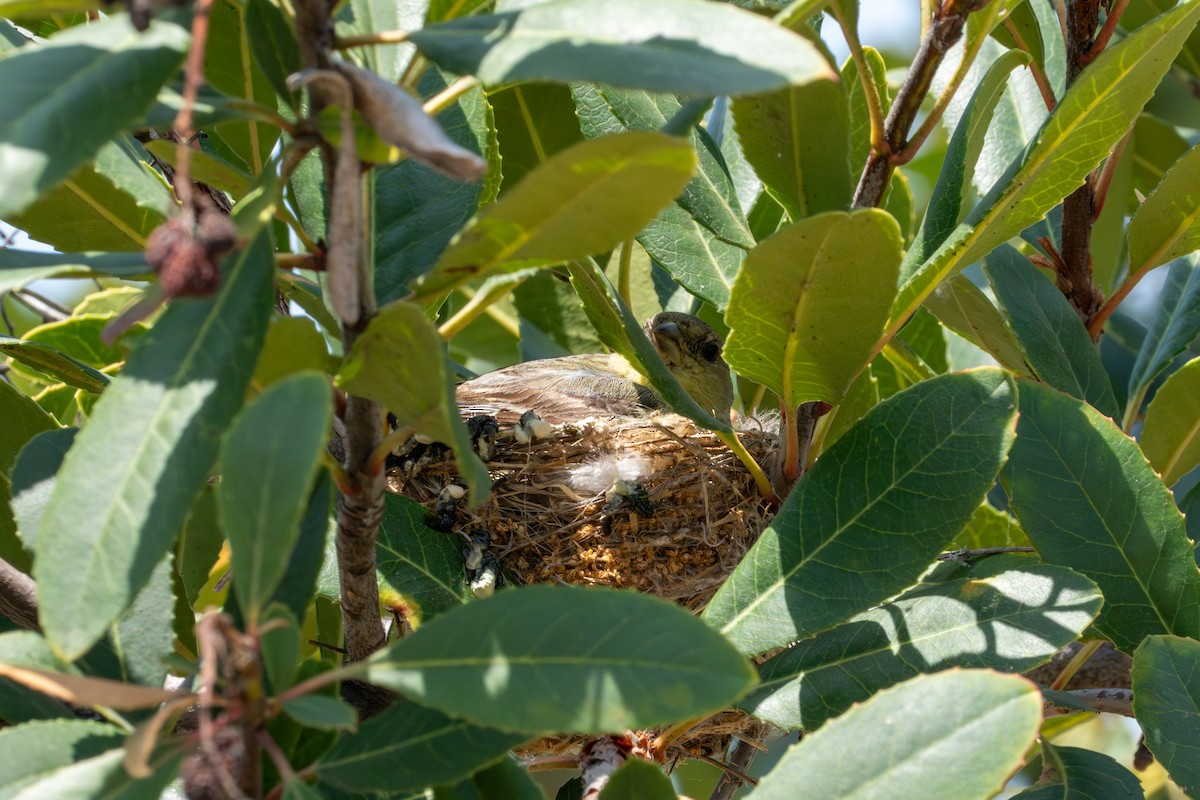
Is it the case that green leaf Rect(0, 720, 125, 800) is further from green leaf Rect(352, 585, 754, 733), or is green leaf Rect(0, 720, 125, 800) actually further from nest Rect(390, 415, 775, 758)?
nest Rect(390, 415, 775, 758)

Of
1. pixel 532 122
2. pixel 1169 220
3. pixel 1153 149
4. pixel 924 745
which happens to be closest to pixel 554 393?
pixel 532 122

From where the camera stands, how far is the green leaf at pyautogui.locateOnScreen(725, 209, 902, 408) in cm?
158

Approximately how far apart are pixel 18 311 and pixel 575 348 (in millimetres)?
2186

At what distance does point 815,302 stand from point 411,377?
715mm

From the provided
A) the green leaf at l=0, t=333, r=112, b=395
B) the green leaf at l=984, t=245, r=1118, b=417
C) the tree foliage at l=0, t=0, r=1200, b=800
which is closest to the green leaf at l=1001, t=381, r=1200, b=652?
the tree foliage at l=0, t=0, r=1200, b=800

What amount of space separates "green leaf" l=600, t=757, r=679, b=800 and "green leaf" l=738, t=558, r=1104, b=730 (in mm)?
386

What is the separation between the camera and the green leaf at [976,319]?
2.32 meters

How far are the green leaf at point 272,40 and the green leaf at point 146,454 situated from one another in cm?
24

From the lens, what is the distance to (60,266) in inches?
51.5

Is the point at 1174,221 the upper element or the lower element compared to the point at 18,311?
upper

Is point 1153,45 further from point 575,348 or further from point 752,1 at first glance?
point 575,348

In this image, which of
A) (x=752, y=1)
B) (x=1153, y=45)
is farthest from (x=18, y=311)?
(x=1153, y=45)

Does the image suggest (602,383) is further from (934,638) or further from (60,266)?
(60,266)

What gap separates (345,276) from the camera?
1.18m
